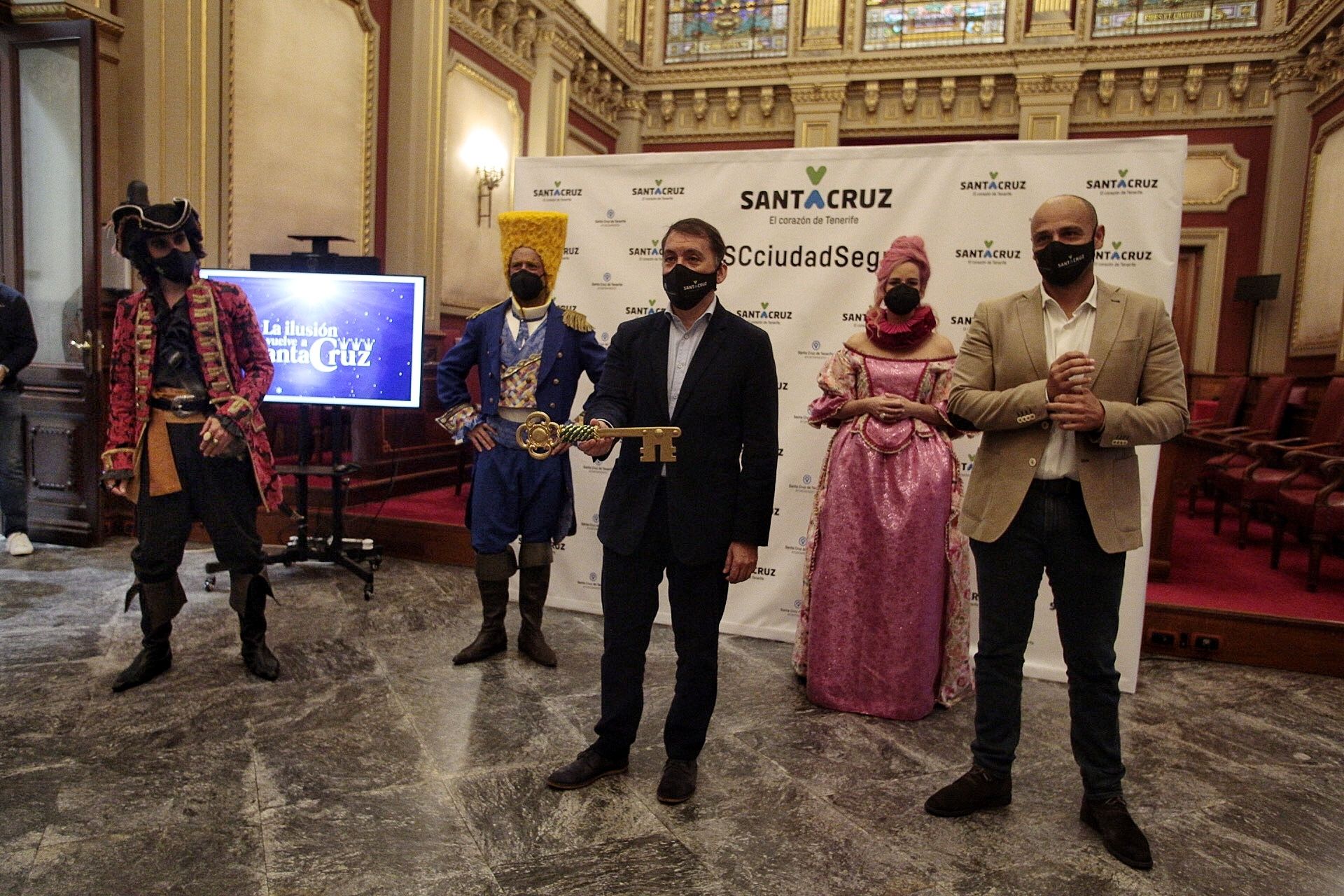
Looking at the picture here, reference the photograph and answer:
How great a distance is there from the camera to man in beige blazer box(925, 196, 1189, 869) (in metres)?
2.06

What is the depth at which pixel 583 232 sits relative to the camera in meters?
4.04

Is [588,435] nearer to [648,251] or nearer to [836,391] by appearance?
[836,391]

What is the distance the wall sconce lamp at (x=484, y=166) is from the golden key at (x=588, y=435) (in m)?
6.16

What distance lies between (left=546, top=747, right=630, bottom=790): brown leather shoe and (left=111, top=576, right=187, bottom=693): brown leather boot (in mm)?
1563

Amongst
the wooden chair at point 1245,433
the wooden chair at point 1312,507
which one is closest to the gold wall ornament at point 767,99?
the wooden chair at point 1245,433

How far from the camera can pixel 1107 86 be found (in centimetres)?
971

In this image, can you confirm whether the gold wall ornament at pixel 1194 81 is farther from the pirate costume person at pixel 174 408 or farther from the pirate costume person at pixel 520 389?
the pirate costume person at pixel 174 408

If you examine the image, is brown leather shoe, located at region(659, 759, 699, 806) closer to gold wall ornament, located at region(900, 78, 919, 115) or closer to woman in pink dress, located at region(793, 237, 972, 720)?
woman in pink dress, located at region(793, 237, 972, 720)

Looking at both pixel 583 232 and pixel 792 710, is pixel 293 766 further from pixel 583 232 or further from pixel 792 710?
pixel 583 232

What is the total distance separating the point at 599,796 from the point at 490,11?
7.36 m

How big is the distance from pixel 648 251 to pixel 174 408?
2037 millimetres

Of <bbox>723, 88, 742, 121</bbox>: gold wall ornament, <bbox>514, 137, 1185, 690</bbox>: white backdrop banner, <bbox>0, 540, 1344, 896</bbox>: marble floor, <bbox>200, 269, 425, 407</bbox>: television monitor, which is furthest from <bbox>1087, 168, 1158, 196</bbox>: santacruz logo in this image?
<bbox>723, 88, 742, 121</bbox>: gold wall ornament

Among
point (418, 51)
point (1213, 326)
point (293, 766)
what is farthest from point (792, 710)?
point (1213, 326)

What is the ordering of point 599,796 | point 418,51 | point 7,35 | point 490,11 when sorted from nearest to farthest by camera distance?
1. point 599,796
2. point 7,35
3. point 418,51
4. point 490,11
